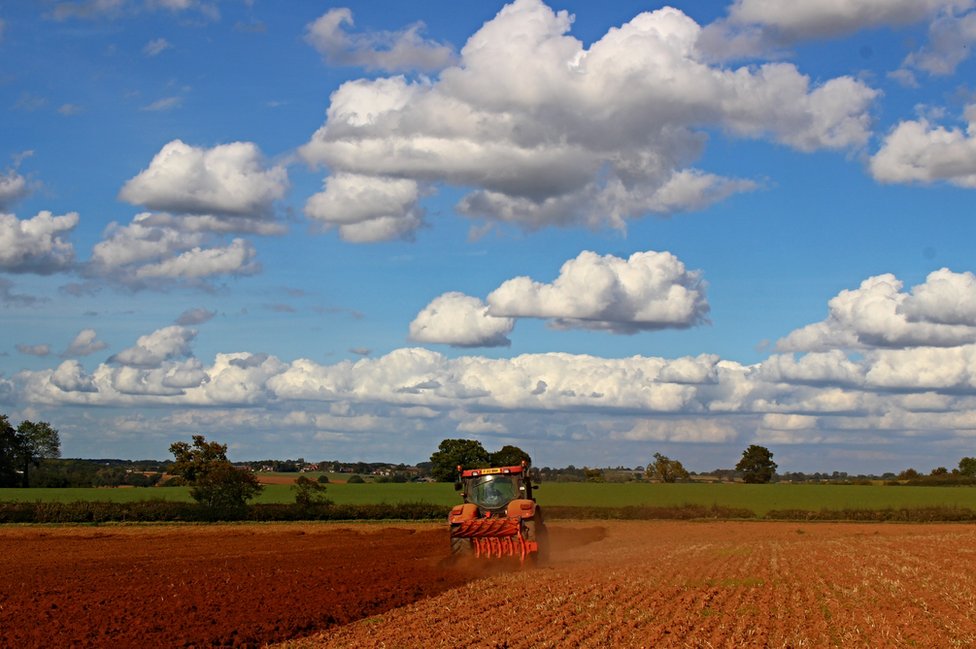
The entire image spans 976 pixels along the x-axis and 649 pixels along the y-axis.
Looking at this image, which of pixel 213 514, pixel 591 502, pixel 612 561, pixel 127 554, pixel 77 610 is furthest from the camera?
pixel 591 502

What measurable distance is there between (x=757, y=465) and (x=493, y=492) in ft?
330

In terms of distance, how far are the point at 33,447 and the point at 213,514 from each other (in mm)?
54340

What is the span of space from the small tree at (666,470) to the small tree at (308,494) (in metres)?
67.8

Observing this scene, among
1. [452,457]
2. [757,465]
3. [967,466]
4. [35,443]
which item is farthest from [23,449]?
[967,466]

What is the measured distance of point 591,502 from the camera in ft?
243

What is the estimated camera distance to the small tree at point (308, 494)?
6140 cm

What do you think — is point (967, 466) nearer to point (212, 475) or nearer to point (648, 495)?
point (648, 495)

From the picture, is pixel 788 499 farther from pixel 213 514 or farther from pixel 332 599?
pixel 332 599

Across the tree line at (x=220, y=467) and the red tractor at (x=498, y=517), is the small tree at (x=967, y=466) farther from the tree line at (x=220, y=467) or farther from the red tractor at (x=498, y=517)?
the red tractor at (x=498, y=517)

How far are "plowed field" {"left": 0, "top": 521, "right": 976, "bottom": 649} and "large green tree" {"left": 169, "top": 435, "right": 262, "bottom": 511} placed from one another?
22161mm

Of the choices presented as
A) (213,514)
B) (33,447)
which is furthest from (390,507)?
(33,447)

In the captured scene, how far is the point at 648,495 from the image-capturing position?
80312 mm

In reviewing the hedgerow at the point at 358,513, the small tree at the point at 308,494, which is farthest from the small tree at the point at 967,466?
the small tree at the point at 308,494

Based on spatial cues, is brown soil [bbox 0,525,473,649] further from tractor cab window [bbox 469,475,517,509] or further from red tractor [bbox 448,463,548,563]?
tractor cab window [bbox 469,475,517,509]
